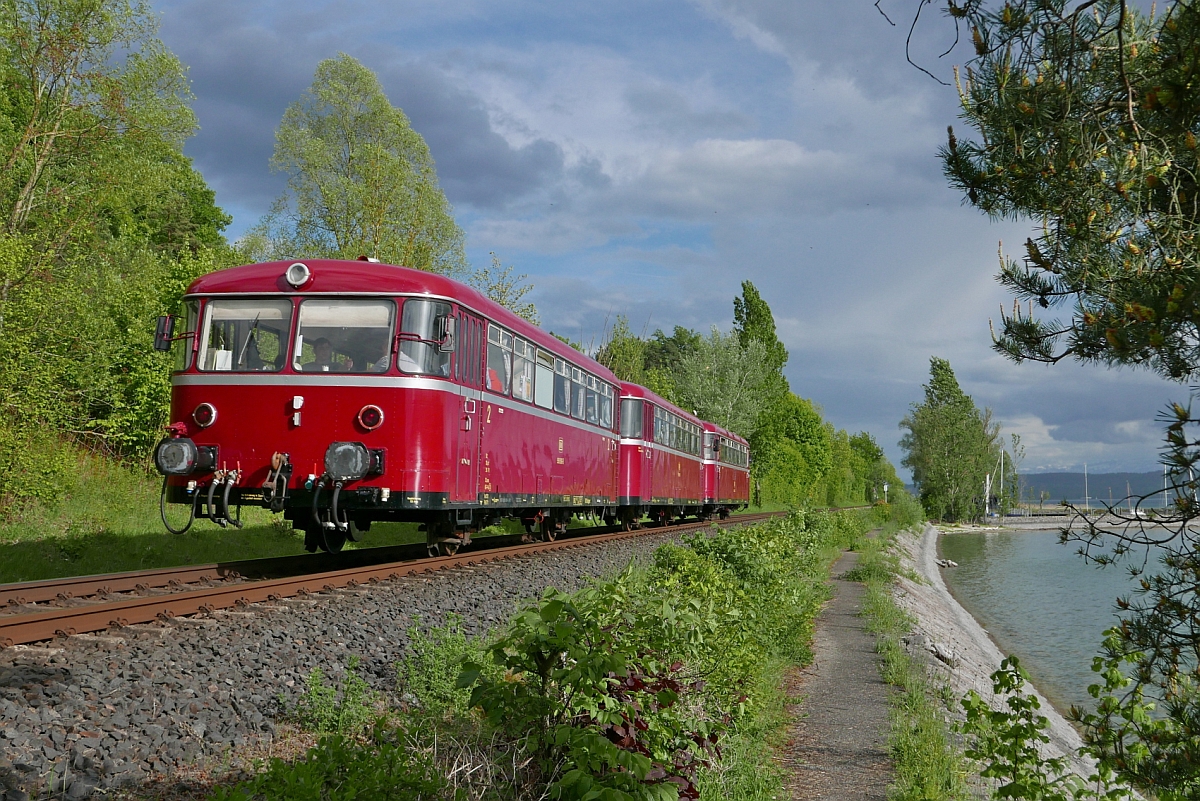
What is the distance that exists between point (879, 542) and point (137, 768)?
27.3 metres

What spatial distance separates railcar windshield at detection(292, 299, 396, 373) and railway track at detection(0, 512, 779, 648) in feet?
7.61

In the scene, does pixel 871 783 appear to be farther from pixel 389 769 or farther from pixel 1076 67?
pixel 1076 67

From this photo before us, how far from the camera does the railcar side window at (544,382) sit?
1441 centimetres

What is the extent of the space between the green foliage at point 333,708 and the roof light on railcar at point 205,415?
5471 millimetres

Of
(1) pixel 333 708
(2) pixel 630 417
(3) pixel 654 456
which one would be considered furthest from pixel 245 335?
(3) pixel 654 456

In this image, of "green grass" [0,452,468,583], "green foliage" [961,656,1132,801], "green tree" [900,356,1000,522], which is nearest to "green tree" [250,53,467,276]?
"green grass" [0,452,468,583]

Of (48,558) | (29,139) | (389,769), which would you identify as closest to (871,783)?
(389,769)

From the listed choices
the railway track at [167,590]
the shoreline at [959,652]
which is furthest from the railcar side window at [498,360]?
the shoreline at [959,652]

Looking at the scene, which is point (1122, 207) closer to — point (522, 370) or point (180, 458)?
point (180, 458)

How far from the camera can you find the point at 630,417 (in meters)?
21.2

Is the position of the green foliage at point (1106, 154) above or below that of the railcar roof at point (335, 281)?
below

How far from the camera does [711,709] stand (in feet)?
19.6

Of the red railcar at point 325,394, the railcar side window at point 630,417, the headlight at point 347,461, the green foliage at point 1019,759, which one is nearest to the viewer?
the green foliage at point 1019,759

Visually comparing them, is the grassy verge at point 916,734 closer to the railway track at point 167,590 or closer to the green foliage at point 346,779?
the green foliage at point 346,779
